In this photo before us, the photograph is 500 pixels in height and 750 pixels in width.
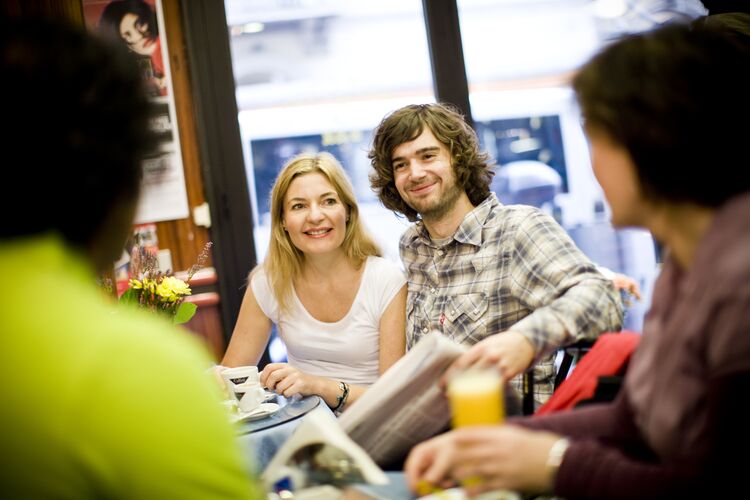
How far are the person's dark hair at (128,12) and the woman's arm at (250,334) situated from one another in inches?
61.7

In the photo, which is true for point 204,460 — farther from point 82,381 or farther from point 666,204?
point 666,204

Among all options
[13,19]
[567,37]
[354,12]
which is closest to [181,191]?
[354,12]

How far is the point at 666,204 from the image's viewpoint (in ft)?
2.99

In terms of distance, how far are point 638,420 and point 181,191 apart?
274 cm

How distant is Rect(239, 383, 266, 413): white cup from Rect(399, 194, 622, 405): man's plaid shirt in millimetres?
534

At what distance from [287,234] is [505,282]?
951mm

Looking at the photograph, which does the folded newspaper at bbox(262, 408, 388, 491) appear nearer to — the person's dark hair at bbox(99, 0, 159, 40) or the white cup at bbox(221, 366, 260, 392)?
the white cup at bbox(221, 366, 260, 392)

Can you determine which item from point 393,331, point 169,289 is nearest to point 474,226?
point 393,331

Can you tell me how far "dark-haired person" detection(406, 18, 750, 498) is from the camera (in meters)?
0.77

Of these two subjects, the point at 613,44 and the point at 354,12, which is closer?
the point at 613,44

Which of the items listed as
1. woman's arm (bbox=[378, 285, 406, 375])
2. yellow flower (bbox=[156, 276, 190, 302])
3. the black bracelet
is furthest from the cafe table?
woman's arm (bbox=[378, 285, 406, 375])

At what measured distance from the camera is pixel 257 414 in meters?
1.71

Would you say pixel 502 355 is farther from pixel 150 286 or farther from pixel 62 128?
pixel 150 286

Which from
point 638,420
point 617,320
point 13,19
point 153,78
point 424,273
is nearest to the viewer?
point 13,19
